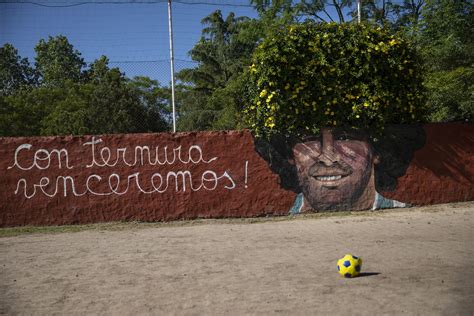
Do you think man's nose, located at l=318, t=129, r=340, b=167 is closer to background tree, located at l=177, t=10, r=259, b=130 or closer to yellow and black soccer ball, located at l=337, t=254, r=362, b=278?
yellow and black soccer ball, located at l=337, t=254, r=362, b=278

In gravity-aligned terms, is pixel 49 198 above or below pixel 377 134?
below

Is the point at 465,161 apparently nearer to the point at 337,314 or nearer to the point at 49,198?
the point at 337,314

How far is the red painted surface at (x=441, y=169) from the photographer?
9.82 m

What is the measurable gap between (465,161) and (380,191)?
6.43 ft

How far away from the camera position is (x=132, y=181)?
9.25m

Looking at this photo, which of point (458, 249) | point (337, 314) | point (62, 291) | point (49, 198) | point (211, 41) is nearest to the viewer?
point (337, 314)

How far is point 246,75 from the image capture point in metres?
10.1

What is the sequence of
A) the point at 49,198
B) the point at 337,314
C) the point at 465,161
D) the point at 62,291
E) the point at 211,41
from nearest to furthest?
the point at 337,314 < the point at 62,291 < the point at 49,198 < the point at 465,161 < the point at 211,41

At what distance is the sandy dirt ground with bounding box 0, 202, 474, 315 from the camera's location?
13.5ft

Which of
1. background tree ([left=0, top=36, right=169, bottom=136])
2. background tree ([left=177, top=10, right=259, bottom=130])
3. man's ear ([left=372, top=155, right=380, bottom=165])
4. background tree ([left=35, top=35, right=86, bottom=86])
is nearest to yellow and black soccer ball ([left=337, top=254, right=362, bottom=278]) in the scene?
man's ear ([left=372, top=155, right=380, bottom=165])

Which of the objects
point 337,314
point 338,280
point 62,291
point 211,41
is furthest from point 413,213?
point 211,41

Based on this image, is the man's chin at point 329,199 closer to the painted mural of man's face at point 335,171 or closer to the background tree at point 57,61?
the painted mural of man's face at point 335,171

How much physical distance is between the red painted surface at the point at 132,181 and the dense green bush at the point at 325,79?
91 cm

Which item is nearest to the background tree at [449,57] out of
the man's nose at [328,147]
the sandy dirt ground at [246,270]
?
the man's nose at [328,147]
